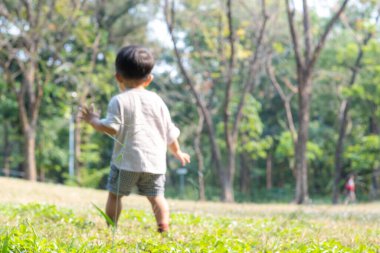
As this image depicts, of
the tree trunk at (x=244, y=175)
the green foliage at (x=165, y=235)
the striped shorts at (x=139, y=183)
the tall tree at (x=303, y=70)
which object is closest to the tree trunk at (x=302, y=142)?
the tall tree at (x=303, y=70)

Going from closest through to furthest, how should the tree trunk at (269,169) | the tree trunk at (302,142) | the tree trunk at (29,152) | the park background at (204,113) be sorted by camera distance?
the park background at (204,113) < the tree trunk at (302,142) < the tree trunk at (29,152) < the tree trunk at (269,169)

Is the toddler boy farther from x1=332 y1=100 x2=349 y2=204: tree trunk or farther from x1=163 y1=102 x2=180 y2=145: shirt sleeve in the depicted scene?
x1=332 y1=100 x2=349 y2=204: tree trunk

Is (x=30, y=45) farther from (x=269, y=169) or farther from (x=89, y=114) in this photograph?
(x=269, y=169)

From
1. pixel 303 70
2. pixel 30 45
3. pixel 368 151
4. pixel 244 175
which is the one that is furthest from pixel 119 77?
pixel 244 175

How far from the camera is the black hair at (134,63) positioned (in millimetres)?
4156

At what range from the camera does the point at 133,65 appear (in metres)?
4.18

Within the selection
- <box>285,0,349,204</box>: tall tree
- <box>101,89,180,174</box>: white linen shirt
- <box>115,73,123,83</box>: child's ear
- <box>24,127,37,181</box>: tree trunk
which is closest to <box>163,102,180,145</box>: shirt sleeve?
<box>101,89,180,174</box>: white linen shirt

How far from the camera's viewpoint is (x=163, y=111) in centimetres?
429

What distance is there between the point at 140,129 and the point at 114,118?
0.23m

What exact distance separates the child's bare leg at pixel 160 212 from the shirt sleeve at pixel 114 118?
24.9 inches

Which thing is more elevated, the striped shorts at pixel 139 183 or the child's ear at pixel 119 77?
the child's ear at pixel 119 77

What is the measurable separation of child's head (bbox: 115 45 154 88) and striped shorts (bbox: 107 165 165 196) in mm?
711

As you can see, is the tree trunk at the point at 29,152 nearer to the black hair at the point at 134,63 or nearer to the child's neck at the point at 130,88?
the child's neck at the point at 130,88

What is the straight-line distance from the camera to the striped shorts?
4102 millimetres
